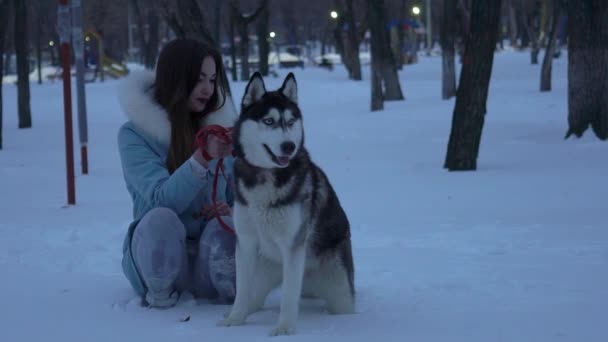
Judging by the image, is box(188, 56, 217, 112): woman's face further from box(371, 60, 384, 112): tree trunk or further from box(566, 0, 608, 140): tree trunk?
box(371, 60, 384, 112): tree trunk

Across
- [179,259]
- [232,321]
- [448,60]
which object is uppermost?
[448,60]

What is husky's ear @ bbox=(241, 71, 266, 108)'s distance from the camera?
12.7ft

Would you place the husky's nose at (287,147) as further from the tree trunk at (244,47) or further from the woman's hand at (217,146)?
the tree trunk at (244,47)

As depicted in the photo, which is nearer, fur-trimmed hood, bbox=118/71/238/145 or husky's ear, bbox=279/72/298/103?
husky's ear, bbox=279/72/298/103

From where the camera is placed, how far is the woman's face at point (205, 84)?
4.61m

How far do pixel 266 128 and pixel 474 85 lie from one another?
7.35 m

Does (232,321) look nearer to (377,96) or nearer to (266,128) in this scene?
(266,128)

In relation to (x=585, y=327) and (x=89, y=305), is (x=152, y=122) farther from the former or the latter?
(x=585, y=327)

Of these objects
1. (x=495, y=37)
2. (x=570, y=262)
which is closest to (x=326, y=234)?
(x=570, y=262)

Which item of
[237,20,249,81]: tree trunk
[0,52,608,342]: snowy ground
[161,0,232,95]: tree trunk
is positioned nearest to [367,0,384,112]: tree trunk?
[0,52,608,342]: snowy ground

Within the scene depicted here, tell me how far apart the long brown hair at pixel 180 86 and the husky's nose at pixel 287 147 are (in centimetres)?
104

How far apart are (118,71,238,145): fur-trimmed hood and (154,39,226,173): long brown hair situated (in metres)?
0.04

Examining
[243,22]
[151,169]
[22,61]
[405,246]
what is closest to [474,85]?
[405,246]

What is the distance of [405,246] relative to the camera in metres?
6.64
